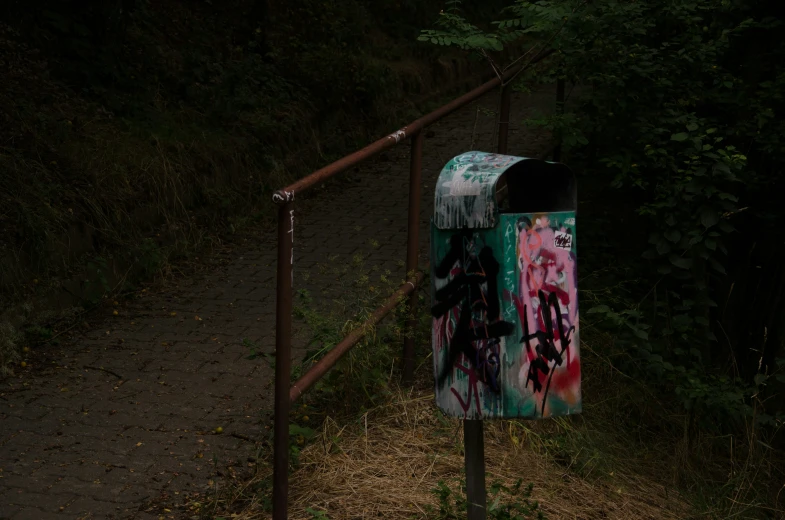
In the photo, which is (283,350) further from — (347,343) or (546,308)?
(546,308)

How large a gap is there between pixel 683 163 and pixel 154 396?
11.3 feet

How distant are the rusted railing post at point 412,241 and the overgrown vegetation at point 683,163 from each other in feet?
3.63

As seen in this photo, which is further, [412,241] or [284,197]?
[412,241]

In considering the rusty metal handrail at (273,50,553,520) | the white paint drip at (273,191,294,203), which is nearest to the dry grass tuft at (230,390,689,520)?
the rusty metal handrail at (273,50,553,520)

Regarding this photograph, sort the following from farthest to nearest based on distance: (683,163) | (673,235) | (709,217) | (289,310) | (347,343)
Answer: (683,163) → (673,235) → (709,217) → (347,343) → (289,310)

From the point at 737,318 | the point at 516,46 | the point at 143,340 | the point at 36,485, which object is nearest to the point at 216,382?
the point at 143,340

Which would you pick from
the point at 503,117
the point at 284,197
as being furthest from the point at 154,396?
the point at 503,117

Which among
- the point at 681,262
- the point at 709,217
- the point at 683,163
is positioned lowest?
the point at 681,262

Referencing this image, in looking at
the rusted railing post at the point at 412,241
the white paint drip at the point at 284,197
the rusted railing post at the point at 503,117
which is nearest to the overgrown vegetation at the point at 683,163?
the rusted railing post at the point at 503,117

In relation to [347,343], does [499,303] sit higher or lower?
higher

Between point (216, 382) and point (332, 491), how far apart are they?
1.50 meters

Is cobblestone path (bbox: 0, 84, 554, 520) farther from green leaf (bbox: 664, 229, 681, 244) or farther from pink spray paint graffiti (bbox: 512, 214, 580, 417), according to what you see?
pink spray paint graffiti (bbox: 512, 214, 580, 417)

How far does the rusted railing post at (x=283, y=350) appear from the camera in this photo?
125 inches

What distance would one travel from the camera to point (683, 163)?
19.8ft
